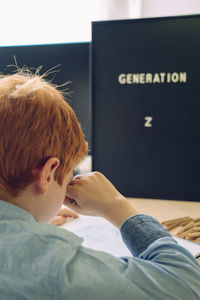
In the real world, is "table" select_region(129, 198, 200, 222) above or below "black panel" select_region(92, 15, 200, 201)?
below

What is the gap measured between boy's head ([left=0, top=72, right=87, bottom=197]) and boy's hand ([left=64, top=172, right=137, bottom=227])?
15 cm

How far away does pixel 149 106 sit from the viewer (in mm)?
909

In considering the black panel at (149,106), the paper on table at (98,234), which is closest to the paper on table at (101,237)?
the paper on table at (98,234)

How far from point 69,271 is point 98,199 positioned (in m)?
0.26

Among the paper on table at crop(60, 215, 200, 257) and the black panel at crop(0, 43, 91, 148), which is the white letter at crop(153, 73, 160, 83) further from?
the paper on table at crop(60, 215, 200, 257)

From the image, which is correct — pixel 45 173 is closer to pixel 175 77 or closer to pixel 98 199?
pixel 98 199

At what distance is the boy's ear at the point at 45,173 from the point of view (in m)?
0.39

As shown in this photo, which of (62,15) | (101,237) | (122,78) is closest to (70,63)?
(122,78)

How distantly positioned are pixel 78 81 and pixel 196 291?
0.87 meters

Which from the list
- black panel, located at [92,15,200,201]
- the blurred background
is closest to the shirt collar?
black panel, located at [92,15,200,201]

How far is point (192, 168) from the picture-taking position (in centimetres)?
90

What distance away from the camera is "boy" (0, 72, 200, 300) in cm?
31

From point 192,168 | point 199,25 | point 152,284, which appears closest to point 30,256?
point 152,284

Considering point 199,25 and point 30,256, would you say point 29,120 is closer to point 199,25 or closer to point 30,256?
point 30,256
